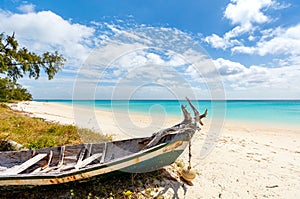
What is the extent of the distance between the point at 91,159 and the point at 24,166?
4.16ft

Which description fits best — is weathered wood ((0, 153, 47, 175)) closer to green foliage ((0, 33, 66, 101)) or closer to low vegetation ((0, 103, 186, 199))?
low vegetation ((0, 103, 186, 199))

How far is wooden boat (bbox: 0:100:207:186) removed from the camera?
290 cm

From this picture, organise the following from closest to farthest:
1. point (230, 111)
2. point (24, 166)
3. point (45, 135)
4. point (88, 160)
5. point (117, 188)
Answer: point (117, 188) < point (24, 166) < point (88, 160) < point (45, 135) < point (230, 111)

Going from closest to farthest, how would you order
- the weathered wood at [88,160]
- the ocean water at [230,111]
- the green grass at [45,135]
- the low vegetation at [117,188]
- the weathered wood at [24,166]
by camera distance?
the low vegetation at [117,188] < the weathered wood at [24,166] < the weathered wood at [88,160] < the green grass at [45,135] < the ocean water at [230,111]

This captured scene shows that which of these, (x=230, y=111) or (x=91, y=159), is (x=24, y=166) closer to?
(x=91, y=159)

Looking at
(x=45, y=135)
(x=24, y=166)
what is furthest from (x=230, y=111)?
(x=24, y=166)

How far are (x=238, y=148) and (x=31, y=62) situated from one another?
9753mm

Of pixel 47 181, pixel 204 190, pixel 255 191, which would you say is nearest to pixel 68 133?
pixel 47 181

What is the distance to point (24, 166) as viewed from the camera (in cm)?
374

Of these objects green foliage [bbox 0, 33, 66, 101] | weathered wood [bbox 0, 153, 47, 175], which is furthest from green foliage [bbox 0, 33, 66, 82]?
weathered wood [bbox 0, 153, 47, 175]

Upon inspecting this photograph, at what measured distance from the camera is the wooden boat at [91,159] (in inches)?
114

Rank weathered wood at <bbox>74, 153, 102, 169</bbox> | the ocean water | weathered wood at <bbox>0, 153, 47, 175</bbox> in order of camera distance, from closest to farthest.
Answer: weathered wood at <bbox>0, 153, 47, 175</bbox> → weathered wood at <bbox>74, 153, 102, 169</bbox> → the ocean water

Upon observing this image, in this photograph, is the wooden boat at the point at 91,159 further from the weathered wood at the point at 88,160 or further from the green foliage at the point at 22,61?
the green foliage at the point at 22,61

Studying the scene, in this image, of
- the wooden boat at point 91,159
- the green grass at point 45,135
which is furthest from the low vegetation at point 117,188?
the green grass at point 45,135
